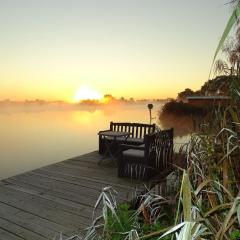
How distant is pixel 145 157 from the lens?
6184 mm

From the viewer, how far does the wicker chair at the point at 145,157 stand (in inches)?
244

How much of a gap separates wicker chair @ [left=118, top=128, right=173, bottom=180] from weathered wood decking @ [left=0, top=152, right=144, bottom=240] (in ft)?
0.88

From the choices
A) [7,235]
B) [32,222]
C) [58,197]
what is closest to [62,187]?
[58,197]

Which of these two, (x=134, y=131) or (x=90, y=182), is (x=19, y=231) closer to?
(x=90, y=182)

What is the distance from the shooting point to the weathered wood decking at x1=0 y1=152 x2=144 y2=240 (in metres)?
4.00

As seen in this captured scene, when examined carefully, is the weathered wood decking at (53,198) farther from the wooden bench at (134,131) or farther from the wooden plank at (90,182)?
the wooden bench at (134,131)

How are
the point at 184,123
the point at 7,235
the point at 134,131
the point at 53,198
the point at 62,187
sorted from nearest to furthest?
the point at 7,235
the point at 53,198
the point at 62,187
the point at 134,131
the point at 184,123

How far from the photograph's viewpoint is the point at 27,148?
82.2ft

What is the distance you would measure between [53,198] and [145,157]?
206 centimetres

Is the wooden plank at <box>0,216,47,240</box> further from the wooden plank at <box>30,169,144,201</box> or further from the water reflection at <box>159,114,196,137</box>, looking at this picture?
the water reflection at <box>159,114,196,137</box>

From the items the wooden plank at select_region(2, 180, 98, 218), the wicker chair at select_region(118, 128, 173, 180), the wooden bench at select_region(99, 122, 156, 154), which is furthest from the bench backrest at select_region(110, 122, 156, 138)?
the wooden plank at select_region(2, 180, 98, 218)

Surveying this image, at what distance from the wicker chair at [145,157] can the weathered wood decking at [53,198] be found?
0.27 meters

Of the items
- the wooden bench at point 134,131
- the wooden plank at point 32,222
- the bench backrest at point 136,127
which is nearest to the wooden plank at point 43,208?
the wooden plank at point 32,222

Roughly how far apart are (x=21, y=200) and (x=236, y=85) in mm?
4237
